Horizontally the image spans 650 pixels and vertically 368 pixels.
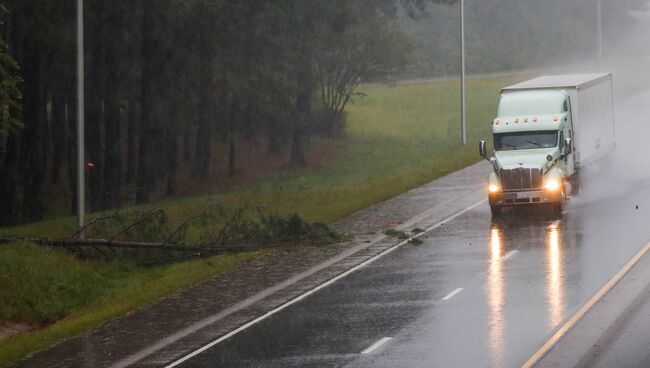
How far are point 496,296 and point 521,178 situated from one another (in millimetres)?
10163

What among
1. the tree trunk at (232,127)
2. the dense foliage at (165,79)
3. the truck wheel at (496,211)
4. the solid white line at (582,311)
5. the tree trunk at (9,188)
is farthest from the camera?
the tree trunk at (232,127)

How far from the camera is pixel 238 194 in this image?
51656mm

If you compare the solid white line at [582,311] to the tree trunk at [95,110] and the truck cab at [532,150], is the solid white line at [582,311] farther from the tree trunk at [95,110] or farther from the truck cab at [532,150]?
the tree trunk at [95,110]

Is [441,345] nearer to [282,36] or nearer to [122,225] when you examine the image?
[122,225]

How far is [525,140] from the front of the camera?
36844 millimetres

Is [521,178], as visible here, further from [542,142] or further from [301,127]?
[301,127]

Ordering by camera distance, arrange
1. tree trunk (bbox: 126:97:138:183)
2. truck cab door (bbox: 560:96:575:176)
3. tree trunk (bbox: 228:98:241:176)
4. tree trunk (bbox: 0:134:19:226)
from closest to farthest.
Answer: truck cab door (bbox: 560:96:575:176), tree trunk (bbox: 0:134:19:226), tree trunk (bbox: 126:97:138:183), tree trunk (bbox: 228:98:241:176)

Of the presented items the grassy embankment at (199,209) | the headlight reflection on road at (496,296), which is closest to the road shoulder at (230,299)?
the grassy embankment at (199,209)

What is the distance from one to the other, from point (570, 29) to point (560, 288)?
100 metres

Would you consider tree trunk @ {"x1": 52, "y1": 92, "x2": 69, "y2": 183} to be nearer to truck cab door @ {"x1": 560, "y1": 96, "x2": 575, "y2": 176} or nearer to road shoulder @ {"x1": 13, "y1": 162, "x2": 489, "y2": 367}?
road shoulder @ {"x1": 13, "y1": 162, "x2": 489, "y2": 367}

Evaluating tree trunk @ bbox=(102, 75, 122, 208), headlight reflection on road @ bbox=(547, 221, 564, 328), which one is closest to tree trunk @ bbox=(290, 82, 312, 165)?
tree trunk @ bbox=(102, 75, 122, 208)

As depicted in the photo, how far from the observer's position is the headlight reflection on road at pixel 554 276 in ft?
76.8

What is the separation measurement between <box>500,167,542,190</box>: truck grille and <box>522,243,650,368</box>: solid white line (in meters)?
5.19

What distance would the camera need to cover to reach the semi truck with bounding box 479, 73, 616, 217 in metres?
35.2
